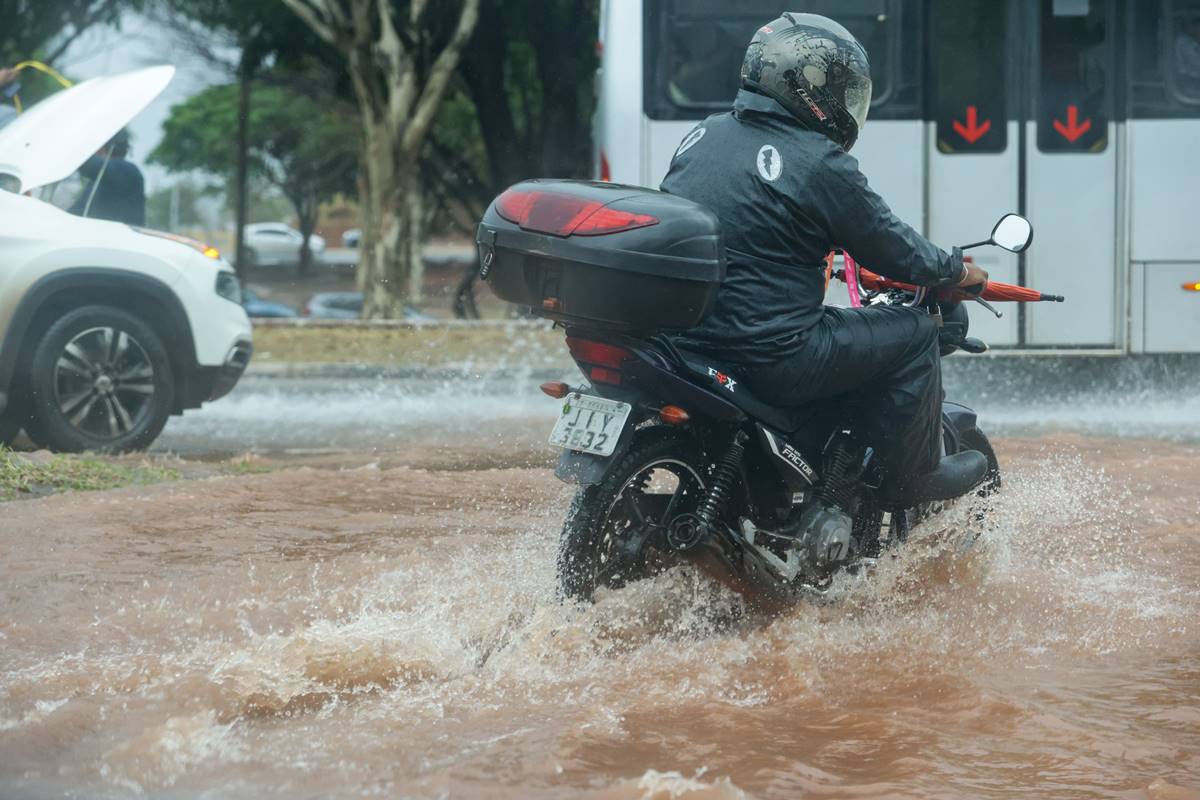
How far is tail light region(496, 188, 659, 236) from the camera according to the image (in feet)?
13.9

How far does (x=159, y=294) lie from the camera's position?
354 inches

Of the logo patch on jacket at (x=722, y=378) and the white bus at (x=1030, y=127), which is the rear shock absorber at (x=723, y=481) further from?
the white bus at (x=1030, y=127)

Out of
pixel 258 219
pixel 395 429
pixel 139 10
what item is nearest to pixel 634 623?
pixel 395 429

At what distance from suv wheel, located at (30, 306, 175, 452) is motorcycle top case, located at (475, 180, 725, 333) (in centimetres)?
489

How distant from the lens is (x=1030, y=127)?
1132 centimetres

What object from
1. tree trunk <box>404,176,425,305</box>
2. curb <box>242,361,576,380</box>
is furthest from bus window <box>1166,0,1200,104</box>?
tree trunk <box>404,176,425,305</box>

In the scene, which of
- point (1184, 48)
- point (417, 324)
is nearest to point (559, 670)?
point (1184, 48)

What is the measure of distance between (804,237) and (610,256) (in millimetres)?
655

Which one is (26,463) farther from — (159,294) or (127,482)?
(159,294)

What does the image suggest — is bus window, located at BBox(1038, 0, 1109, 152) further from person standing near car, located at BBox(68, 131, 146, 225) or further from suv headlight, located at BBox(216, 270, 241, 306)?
person standing near car, located at BBox(68, 131, 146, 225)

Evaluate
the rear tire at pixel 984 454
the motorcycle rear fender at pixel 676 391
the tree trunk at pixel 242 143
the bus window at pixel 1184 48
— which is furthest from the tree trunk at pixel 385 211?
the motorcycle rear fender at pixel 676 391

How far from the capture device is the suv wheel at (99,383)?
856cm

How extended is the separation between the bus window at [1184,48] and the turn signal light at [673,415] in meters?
8.06

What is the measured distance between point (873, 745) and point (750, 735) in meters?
0.29
